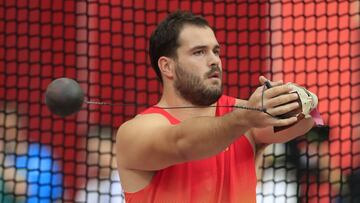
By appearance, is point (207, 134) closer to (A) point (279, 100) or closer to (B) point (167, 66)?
(A) point (279, 100)

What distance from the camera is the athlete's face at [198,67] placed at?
7.19 ft

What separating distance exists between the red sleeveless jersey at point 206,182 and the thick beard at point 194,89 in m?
0.07

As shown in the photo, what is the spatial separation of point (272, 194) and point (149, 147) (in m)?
1.68

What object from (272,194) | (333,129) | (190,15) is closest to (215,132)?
(190,15)

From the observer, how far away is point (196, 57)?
88.6 inches

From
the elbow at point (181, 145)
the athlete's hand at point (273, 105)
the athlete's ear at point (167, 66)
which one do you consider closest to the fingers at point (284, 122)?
the athlete's hand at point (273, 105)

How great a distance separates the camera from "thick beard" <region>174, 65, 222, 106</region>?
218cm

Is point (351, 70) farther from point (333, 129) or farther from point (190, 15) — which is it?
point (190, 15)

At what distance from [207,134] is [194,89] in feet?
0.88

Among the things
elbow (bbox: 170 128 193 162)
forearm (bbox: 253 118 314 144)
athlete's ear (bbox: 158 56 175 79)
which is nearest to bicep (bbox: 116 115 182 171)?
elbow (bbox: 170 128 193 162)

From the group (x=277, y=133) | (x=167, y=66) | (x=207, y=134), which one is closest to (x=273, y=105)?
(x=207, y=134)

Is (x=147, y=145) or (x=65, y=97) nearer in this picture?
(x=65, y=97)

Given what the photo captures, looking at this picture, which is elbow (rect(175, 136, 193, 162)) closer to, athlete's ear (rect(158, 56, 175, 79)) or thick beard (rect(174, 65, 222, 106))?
thick beard (rect(174, 65, 222, 106))

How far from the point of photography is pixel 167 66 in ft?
7.55
